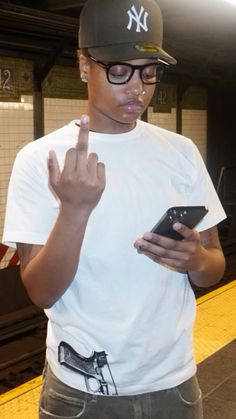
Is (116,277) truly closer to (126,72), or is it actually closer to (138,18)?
(126,72)

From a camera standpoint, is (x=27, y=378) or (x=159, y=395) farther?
(x=27, y=378)

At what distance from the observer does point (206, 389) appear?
132 inches

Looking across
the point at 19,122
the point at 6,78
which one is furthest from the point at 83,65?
the point at 19,122

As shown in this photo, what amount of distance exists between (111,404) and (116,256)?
1.18 ft

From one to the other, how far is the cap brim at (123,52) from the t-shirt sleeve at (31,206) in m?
0.30

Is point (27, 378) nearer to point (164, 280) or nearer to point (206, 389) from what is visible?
point (206, 389)

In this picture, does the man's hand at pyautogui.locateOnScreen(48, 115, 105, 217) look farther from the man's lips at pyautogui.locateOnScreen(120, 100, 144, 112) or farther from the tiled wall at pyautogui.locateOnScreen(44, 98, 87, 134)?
the tiled wall at pyautogui.locateOnScreen(44, 98, 87, 134)

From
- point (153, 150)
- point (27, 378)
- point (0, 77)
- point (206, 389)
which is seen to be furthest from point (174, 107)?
point (153, 150)

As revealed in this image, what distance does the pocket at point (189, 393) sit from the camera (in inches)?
55.6

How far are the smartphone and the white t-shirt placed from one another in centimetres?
11

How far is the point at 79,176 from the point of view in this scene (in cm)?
118

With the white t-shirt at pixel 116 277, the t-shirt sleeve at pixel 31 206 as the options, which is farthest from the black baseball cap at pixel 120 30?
the t-shirt sleeve at pixel 31 206

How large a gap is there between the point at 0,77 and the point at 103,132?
4.30 metres

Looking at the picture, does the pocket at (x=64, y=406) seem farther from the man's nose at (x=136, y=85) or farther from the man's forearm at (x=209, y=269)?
the man's nose at (x=136, y=85)
